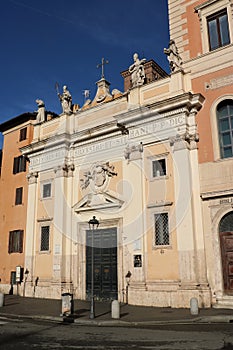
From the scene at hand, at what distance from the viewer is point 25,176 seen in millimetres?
23062

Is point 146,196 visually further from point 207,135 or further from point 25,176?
point 25,176

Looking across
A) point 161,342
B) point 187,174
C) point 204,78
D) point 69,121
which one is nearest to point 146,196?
point 187,174

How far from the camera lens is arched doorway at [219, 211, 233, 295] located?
14.0 meters

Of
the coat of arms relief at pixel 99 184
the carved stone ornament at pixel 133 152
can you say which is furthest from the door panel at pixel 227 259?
the coat of arms relief at pixel 99 184

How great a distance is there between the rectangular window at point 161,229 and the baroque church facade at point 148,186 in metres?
0.05

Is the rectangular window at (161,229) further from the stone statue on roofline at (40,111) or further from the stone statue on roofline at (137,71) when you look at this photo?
the stone statue on roofline at (40,111)

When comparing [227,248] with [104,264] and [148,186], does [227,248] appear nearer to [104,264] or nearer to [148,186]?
[148,186]

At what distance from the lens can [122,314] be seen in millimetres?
12984

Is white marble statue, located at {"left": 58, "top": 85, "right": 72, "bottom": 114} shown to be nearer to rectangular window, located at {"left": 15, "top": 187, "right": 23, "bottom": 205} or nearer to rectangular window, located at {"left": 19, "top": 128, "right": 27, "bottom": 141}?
rectangular window, located at {"left": 19, "top": 128, "right": 27, "bottom": 141}

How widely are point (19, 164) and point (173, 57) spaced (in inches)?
499

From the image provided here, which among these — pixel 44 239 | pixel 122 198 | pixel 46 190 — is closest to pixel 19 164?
pixel 46 190

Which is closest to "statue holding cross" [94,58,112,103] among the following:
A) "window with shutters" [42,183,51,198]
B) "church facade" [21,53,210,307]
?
"church facade" [21,53,210,307]

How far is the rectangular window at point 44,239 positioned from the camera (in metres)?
20.1

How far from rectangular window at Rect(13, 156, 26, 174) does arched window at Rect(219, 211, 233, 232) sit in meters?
13.8
